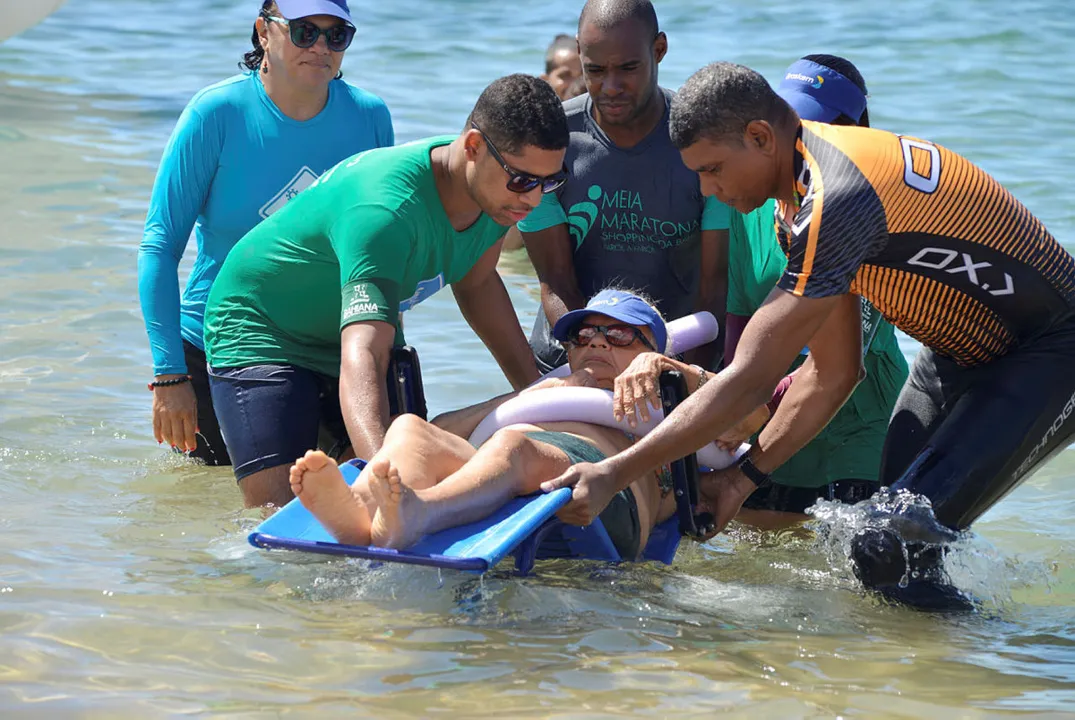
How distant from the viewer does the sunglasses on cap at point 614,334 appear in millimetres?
4730

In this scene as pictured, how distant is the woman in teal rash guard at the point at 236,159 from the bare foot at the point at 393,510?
1457 mm

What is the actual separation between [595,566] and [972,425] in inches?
48.8

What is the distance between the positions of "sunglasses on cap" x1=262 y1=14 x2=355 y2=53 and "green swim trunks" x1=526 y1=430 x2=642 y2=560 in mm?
1700

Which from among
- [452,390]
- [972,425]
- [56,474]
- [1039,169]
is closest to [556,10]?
[1039,169]

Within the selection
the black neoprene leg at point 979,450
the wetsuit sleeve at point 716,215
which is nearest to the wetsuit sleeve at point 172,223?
the wetsuit sleeve at point 716,215

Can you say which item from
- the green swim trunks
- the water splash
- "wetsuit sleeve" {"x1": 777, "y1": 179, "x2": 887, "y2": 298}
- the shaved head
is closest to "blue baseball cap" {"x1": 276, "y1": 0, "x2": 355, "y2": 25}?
the shaved head

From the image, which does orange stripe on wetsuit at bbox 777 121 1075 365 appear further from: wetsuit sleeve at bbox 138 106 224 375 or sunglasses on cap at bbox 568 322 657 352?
wetsuit sleeve at bbox 138 106 224 375

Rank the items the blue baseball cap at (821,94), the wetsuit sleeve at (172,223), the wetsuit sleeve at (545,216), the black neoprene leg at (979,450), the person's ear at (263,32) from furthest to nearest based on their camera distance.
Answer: the wetsuit sleeve at (545,216)
the person's ear at (263,32)
the wetsuit sleeve at (172,223)
the blue baseball cap at (821,94)
the black neoprene leg at (979,450)

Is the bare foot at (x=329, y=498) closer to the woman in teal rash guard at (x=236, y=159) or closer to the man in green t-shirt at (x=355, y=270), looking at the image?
the man in green t-shirt at (x=355, y=270)

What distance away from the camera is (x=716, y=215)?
205 inches

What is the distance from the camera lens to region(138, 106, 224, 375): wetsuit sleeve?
492 cm

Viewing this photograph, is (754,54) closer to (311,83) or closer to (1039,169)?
(1039,169)

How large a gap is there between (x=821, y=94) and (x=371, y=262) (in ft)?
5.54

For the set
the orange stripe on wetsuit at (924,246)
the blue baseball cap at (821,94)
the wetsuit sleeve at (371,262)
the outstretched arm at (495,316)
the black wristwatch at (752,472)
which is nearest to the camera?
the orange stripe on wetsuit at (924,246)
